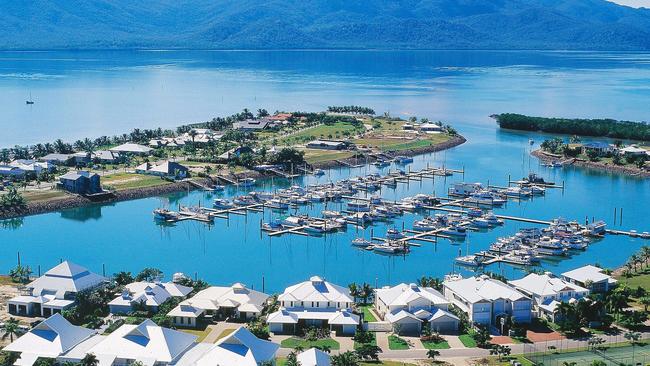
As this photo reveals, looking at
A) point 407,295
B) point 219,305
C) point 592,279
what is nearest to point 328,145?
point 592,279

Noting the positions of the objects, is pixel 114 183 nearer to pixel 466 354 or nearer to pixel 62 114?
pixel 466 354

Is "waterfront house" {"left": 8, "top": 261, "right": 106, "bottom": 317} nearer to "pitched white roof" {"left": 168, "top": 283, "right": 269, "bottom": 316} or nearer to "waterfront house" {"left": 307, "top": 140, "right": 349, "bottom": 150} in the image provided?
"pitched white roof" {"left": 168, "top": 283, "right": 269, "bottom": 316}

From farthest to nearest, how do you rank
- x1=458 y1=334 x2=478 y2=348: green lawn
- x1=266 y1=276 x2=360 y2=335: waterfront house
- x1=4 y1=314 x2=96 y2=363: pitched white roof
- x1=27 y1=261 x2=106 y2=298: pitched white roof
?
x1=27 y1=261 x2=106 y2=298: pitched white roof → x1=266 y1=276 x2=360 y2=335: waterfront house → x1=458 y1=334 x2=478 y2=348: green lawn → x1=4 y1=314 x2=96 y2=363: pitched white roof

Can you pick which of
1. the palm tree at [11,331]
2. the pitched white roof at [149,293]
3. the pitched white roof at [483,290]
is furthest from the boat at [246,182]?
the palm tree at [11,331]

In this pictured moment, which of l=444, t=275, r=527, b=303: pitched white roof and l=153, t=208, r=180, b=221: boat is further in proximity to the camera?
l=153, t=208, r=180, b=221: boat

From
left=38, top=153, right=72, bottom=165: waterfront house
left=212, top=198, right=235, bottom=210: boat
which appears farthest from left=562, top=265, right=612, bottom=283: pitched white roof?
left=38, top=153, right=72, bottom=165: waterfront house

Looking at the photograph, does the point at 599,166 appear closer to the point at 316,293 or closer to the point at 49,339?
the point at 316,293
